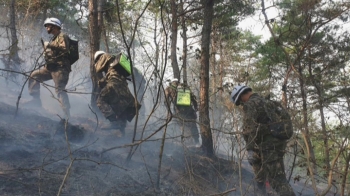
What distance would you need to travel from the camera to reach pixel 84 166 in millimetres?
4512

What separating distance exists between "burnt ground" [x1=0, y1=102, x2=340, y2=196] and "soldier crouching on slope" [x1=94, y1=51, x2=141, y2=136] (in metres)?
0.42

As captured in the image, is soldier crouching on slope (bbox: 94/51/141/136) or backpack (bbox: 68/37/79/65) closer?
soldier crouching on slope (bbox: 94/51/141/136)

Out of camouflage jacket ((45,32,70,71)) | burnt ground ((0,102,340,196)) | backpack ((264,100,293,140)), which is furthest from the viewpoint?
camouflage jacket ((45,32,70,71))

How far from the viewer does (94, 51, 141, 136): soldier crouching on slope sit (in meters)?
5.92

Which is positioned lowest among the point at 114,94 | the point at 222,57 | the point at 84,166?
the point at 84,166

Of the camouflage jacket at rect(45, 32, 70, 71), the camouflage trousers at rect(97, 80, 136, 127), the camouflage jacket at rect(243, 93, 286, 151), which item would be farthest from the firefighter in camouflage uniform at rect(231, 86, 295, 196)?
the camouflage jacket at rect(45, 32, 70, 71)

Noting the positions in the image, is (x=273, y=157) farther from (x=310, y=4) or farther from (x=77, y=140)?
(x=310, y=4)

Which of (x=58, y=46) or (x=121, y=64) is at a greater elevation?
(x=58, y=46)

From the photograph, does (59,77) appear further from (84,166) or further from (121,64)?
(84,166)

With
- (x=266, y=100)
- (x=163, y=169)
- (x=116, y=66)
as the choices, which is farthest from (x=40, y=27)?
(x=266, y=100)

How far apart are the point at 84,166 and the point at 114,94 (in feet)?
5.67

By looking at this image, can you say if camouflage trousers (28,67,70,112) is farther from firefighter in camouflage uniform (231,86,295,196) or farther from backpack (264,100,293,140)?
backpack (264,100,293,140)

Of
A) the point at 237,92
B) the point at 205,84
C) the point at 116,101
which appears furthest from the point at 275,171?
the point at 116,101

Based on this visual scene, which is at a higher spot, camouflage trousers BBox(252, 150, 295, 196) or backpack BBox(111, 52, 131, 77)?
backpack BBox(111, 52, 131, 77)
